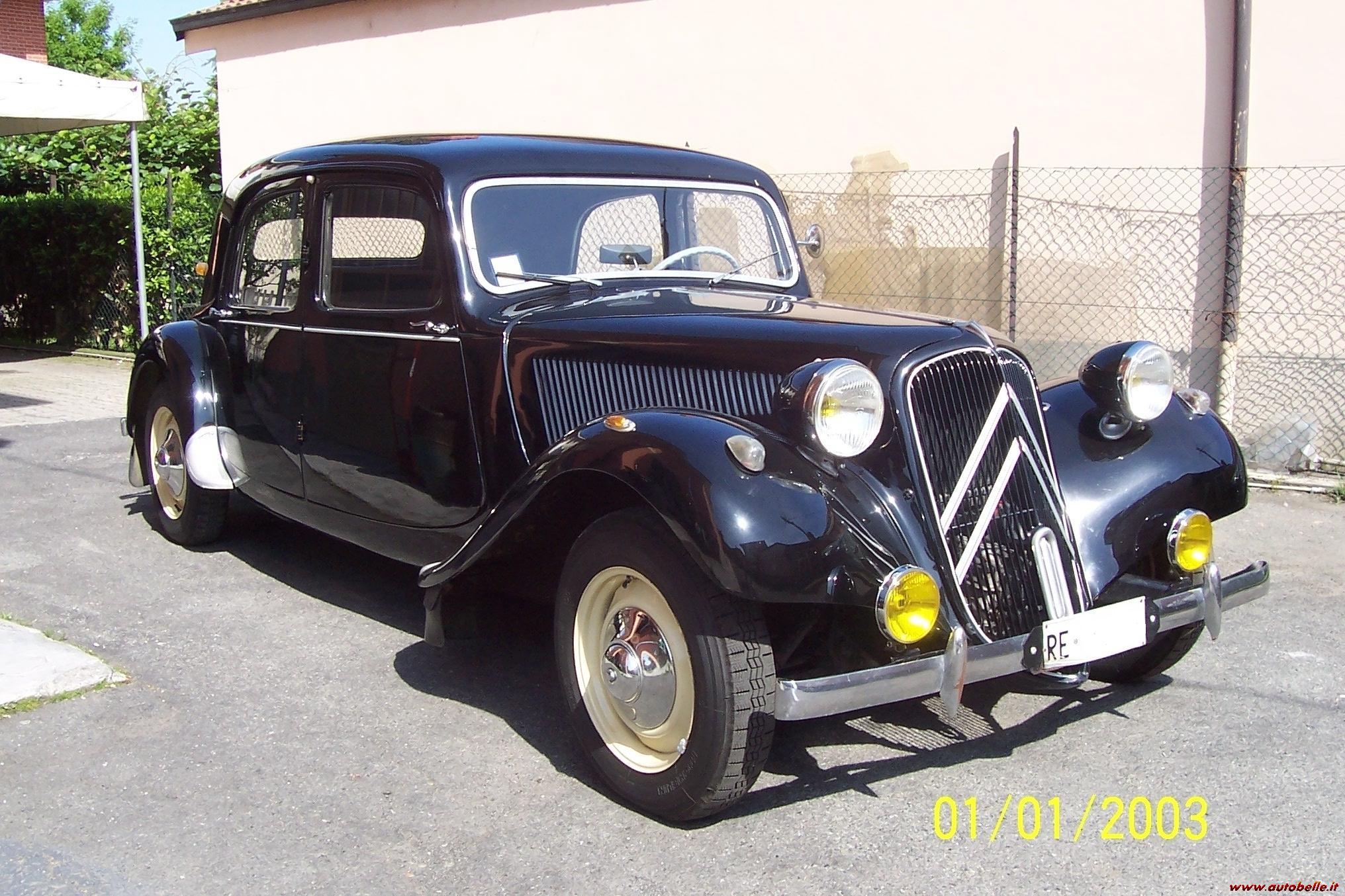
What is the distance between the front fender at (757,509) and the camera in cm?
275

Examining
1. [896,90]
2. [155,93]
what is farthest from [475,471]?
[155,93]

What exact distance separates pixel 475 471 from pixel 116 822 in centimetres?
142

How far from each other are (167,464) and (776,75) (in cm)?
573

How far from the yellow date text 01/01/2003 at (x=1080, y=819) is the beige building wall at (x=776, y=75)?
220 inches

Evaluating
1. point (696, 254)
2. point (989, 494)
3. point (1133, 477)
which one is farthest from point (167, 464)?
point (1133, 477)

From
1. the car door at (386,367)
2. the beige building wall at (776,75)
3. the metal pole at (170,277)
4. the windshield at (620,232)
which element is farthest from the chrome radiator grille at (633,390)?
the metal pole at (170,277)

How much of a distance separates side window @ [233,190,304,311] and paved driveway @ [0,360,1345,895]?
3.94ft

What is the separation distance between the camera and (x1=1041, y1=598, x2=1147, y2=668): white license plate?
2906mm

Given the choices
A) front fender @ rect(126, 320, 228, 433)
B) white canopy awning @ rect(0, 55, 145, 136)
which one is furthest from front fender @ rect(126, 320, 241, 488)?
white canopy awning @ rect(0, 55, 145, 136)

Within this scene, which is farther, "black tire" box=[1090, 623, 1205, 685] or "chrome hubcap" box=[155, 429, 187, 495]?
"chrome hubcap" box=[155, 429, 187, 495]

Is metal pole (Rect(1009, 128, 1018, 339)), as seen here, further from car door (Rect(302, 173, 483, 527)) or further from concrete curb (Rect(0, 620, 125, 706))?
concrete curb (Rect(0, 620, 125, 706))

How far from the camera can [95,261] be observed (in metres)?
13.0

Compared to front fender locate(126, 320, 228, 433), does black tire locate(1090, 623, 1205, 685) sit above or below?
below

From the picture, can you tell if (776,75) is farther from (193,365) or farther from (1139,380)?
(1139,380)
